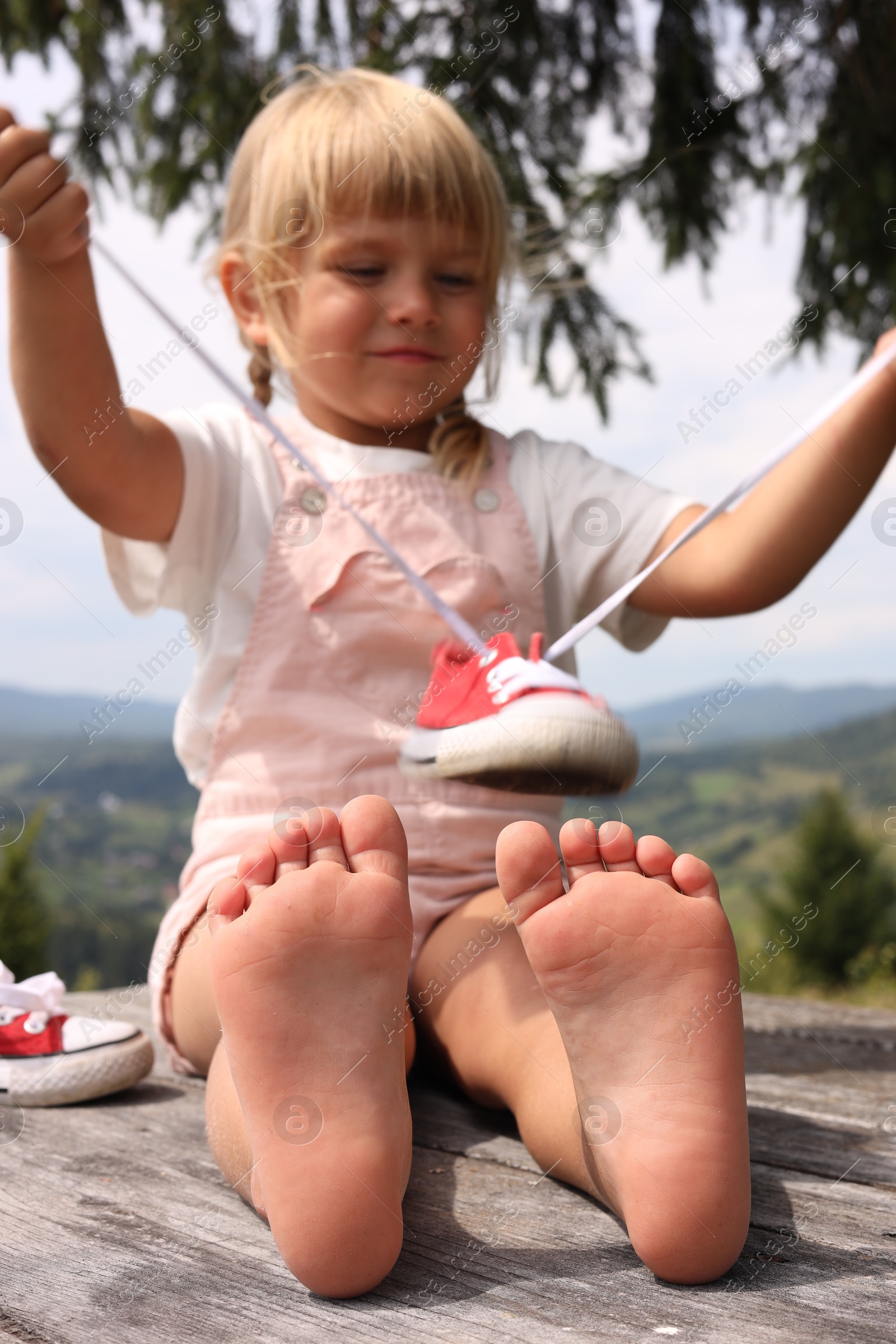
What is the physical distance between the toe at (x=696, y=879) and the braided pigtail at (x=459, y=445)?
29.0 inches

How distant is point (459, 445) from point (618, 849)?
2.53 feet

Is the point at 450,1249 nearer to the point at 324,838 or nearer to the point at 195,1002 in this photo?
the point at 324,838

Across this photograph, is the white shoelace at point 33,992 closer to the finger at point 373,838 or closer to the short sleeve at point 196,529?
the short sleeve at point 196,529

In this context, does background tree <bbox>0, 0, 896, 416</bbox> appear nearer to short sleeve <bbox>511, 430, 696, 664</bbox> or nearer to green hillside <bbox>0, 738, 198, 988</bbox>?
short sleeve <bbox>511, 430, 696, 664</bbox>

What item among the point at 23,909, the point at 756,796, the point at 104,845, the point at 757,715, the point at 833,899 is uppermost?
the point at 23,909

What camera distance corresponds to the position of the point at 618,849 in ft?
3.12

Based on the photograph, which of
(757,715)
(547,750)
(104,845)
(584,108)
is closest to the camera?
(547,750)

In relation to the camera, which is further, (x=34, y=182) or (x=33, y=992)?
(x=33, y=992)

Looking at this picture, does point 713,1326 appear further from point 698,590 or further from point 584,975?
point 698,590

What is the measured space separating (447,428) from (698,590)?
0.41 meters

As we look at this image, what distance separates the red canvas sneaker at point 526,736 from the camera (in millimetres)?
1040

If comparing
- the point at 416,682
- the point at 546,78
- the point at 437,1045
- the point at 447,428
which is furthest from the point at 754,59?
the point at 437,1045

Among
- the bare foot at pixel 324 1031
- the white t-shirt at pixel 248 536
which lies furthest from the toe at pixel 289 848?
the white t-shirt at pixel 248 536

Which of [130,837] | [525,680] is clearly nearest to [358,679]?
[525,680]
